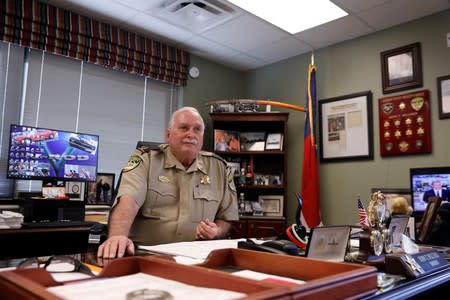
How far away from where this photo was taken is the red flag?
348cm

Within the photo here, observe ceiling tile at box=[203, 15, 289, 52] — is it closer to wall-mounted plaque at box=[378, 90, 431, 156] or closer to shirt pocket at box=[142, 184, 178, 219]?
wall-mounted plaque at box=[378, 90, 431, 156]

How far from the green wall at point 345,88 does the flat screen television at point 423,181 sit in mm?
453

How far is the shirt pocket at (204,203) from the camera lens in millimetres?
1729

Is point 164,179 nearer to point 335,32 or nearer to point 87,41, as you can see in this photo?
point 87,41

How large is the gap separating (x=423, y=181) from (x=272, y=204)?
1530 mm

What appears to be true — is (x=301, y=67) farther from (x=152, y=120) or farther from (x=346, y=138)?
(x=152, y=120)

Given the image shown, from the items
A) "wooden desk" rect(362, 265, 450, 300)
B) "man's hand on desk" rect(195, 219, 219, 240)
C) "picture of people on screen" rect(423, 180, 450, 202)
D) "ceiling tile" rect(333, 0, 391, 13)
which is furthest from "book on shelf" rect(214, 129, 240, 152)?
"wooden desk" rect(362, 265, 450, 300)

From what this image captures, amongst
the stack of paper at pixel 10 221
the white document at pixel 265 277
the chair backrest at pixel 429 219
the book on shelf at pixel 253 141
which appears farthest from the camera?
the book on shelf at pixel 253 141

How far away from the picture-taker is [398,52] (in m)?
3.25

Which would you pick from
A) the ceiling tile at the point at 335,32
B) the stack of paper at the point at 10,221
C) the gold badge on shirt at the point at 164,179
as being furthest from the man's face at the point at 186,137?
the ceiling tile at the point at 335,32

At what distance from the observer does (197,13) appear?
3.09 metres

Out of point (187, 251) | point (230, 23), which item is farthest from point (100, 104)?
point (187, 251)

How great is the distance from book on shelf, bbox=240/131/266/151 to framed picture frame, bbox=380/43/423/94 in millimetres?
1269

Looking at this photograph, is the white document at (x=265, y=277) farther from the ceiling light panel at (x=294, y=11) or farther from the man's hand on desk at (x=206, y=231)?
the ceiling light panel at (x=294, y=11)
